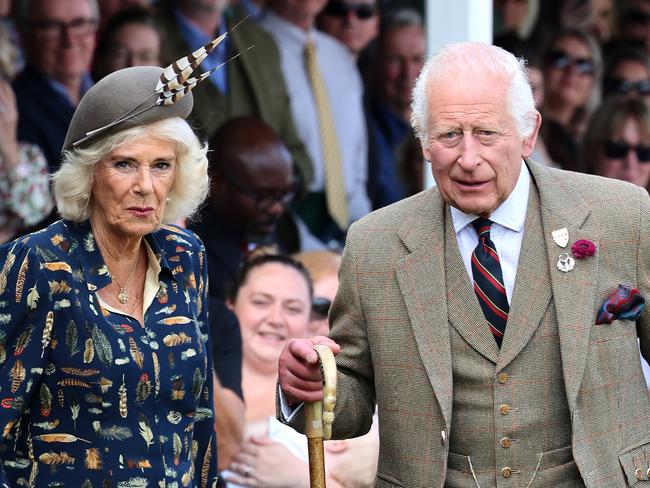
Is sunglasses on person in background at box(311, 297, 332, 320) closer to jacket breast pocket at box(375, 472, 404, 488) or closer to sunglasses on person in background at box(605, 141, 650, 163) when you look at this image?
sunglasses on person in background at box(605, 141, 650, 163)

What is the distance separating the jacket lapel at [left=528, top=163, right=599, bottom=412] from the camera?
10.3ft

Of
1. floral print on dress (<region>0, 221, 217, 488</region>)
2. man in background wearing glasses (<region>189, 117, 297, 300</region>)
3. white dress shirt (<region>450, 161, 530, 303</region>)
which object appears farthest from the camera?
man in background wearing glasses (<region>189, 117, 297, 300</region>)

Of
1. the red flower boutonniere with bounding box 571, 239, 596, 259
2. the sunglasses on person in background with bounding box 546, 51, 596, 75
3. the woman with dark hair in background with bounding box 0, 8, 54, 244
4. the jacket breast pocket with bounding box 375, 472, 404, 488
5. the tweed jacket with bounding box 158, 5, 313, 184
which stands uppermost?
the sunglasses on person in background with bounding box 546, 51, 596, 75

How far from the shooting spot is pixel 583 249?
3.25 m

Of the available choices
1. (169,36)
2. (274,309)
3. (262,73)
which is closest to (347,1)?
(262,73)

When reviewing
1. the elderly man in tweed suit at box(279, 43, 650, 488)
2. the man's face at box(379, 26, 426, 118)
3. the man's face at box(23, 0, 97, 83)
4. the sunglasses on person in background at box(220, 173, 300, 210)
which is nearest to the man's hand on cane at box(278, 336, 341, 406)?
the elderly man in tweed suit at box(279, 43, 650, 488)

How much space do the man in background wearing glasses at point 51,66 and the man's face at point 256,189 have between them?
2.75 feet

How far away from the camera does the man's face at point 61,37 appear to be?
5180 mm

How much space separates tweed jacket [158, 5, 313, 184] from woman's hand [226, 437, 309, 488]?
1.31 meters

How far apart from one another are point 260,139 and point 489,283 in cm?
277

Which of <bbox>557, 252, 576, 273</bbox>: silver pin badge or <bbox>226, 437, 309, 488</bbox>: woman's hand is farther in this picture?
<bbox>226, 437, 309, 488</bbox>: woman's hand

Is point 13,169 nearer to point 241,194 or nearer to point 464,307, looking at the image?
point 241,194

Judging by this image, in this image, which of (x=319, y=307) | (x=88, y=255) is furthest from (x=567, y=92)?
(x=88, y=255)

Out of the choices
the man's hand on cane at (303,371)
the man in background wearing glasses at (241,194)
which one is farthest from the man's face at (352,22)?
the man's hand on cane at (303,371)
